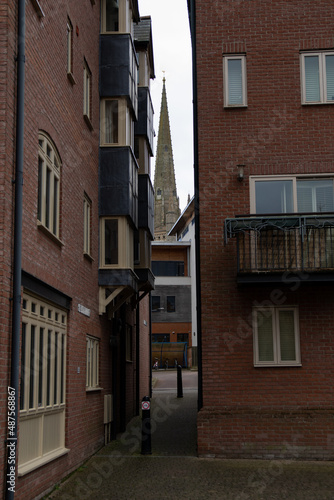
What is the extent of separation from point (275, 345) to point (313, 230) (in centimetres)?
232

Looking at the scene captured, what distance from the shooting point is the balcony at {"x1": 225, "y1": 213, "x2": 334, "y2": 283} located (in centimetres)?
1260

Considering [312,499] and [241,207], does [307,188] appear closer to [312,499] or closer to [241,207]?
[241,207]

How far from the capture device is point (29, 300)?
896cm

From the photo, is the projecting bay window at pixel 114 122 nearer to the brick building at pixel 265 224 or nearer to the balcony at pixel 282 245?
the brick building at pixel 265 224

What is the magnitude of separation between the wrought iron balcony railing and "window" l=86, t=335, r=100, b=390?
344 centimetres

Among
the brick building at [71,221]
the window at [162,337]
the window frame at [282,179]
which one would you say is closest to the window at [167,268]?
the window at [162,337]

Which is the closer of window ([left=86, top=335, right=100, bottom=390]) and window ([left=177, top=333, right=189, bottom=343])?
window ([left=86, top=335, right=100, bottom=390])

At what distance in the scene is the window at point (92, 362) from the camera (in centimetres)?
1333

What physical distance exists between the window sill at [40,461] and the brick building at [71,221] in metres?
0.02

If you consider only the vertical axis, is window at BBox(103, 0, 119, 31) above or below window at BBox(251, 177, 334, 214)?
above

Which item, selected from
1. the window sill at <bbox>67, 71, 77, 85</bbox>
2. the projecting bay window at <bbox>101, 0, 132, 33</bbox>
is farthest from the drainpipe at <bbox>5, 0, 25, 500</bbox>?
the projecting bay window at <bbox>101, 0, 132, 33</bbox>

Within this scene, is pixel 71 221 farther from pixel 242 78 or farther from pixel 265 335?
pixel 242 78

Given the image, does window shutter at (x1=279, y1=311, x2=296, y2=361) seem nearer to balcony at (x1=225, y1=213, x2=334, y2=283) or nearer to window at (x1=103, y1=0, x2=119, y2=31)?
balcony at (x1=225, y1=213, x2=334, y2=283)

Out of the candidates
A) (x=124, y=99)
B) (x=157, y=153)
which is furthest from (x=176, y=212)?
(x=124, y=99)
